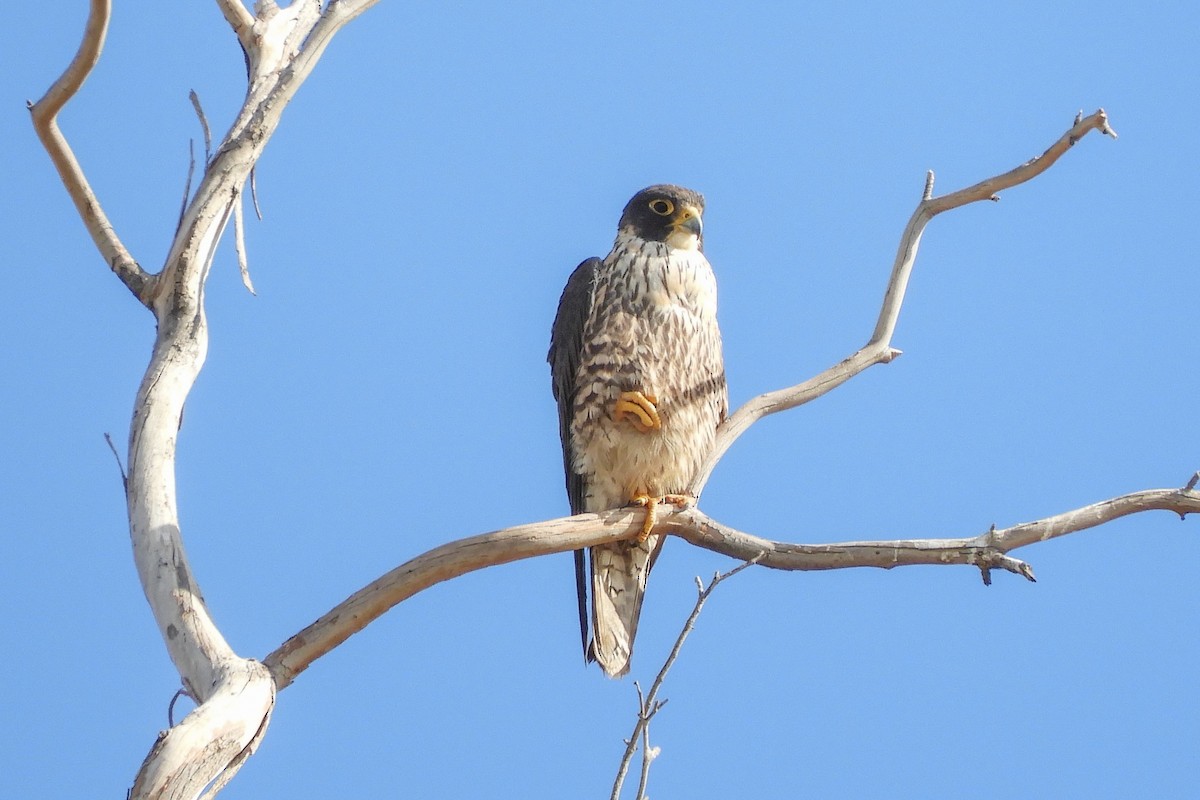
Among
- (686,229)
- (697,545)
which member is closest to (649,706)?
(697,545)

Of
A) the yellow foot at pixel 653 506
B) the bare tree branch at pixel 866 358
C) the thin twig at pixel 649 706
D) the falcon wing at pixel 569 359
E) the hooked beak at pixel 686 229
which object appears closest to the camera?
the thin twig at pixel 649 706

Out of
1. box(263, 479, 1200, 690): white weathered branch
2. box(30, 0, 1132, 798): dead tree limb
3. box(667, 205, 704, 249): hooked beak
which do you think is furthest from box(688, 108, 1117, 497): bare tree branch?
box(667, 205, 704, 249): hooked beak

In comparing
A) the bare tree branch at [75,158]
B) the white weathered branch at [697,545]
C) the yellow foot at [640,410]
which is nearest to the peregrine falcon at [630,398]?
the yellow foot at [640,410]

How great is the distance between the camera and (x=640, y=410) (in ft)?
13.1

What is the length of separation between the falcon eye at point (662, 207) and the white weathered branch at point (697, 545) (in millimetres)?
1229

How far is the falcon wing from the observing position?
4191 millimetres

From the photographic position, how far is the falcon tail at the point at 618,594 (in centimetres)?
403

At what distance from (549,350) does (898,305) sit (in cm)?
→ 118

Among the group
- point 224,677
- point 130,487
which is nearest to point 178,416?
point 130,487

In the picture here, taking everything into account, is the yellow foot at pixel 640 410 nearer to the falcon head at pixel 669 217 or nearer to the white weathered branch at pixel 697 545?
the white weathered branch at pixel 697 545

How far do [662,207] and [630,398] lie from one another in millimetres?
789

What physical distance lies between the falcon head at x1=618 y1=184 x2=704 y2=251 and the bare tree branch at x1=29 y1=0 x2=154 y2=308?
172 centimetres

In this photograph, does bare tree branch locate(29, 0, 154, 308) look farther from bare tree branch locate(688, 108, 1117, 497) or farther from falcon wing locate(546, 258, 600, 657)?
bare tree branch locate(688, 108, 1117, 497)

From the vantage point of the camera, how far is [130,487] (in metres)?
3.10
